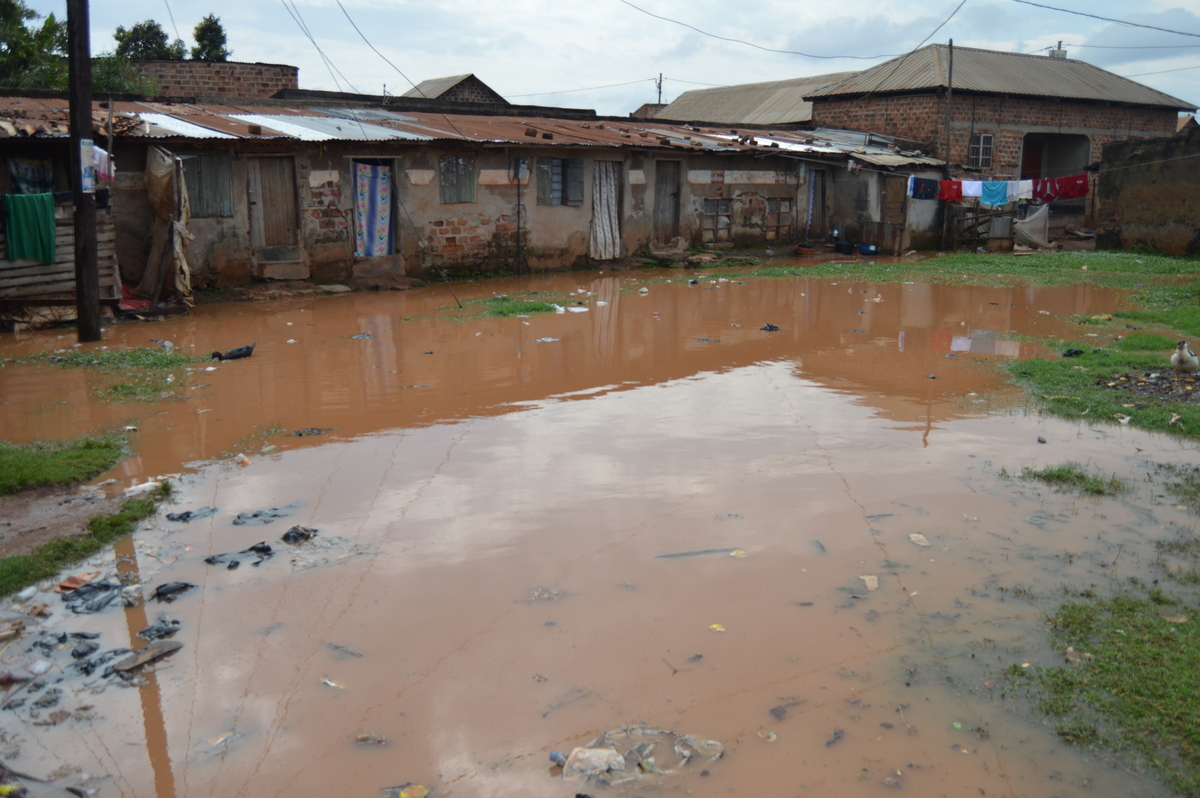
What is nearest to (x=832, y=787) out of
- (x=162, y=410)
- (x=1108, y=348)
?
(x=162, y=410)

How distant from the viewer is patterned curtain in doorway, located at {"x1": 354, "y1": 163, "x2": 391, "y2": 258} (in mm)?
15227

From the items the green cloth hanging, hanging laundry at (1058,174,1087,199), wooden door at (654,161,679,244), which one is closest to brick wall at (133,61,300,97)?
wooden door at (654,161,679,244)

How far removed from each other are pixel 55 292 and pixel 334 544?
29.7 feet

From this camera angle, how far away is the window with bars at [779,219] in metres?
21.4

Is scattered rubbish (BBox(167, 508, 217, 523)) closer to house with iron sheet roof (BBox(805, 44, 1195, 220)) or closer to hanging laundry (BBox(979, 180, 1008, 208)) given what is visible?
hanging laundry (BBox(979, 180, 1008, 208))

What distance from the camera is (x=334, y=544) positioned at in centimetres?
484

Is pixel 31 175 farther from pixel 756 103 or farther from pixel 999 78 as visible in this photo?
pixel 756 103

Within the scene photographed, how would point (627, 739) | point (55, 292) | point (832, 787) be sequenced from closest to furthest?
1. point (832, 787)
2. point (627, 739)
3. point (55, 292)

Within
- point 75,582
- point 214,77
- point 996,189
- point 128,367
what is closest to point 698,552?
point 75,582

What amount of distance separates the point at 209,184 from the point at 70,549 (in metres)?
10.3

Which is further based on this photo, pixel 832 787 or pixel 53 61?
pixel 53 61

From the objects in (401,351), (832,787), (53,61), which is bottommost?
(832,787)

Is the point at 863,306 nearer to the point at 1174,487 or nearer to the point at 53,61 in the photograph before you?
the point at 1174,487

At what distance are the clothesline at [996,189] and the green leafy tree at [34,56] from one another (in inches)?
746
